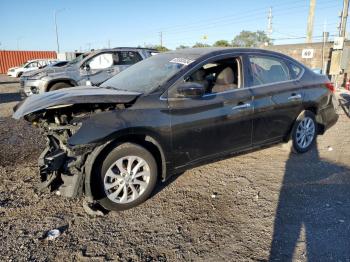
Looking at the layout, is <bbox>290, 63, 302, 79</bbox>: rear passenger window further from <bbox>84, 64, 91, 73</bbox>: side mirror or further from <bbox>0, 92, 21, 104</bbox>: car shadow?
<bbox>0, 92, 21, 104</bbox>: car shadow

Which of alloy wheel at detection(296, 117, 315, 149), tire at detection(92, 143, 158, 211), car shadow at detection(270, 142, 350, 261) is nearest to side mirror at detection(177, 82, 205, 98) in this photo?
tire at detection(92, 143, 158, 211)

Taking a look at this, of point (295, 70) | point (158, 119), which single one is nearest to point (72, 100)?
point (158, 119)

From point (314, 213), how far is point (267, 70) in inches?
86.2

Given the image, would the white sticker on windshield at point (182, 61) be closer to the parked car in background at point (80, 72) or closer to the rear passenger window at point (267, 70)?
the rear passenger window at point (267, 70)

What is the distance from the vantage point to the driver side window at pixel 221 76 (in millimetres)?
4121

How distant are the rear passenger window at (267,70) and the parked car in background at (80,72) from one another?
5.91 metres

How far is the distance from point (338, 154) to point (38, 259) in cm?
468

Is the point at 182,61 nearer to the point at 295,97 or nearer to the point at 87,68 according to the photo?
the point at 295,97

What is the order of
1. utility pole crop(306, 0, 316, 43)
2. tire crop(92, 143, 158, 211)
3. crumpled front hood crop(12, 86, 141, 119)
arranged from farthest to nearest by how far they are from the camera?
utility pole crop(306, 0, 316, 43) → tire crop(92, 143, 158, 211) → crumpled front hood crop(12, 86, 141, 119)

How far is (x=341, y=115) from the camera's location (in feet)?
26.3

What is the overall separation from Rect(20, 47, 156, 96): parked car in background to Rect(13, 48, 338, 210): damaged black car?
5.30 meters

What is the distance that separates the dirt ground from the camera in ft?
8.86

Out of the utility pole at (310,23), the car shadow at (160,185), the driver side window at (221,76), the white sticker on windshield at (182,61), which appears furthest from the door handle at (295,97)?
the utility pole at (310,23)

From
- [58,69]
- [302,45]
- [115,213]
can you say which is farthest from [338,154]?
[302,45]
